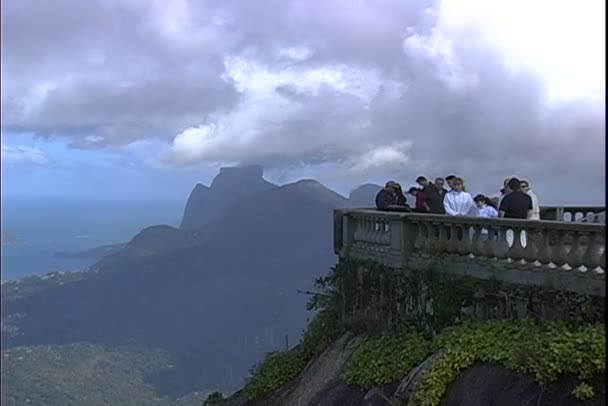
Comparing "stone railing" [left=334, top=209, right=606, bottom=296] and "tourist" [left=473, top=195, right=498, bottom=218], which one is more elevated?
"tourist" [left=473, top=195, right=498, bottom=218]

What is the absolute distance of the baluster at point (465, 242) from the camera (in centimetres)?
1184

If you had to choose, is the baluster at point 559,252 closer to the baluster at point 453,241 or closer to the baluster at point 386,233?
the baluster at point 453,241

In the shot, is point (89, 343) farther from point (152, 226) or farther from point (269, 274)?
point (152, 226)

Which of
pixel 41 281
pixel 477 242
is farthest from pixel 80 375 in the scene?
pixel 41 281

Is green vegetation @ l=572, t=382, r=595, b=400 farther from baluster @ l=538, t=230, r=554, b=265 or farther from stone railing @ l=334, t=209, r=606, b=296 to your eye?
baluster @ l=538, t=230, r=554, b=265

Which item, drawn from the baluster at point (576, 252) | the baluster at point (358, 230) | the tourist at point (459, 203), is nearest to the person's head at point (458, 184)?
the tourist at point (459, 203)

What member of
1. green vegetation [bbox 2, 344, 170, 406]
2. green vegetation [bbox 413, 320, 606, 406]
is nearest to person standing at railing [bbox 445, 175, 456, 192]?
green vegetation [bbox 413, 320, 606, 406]

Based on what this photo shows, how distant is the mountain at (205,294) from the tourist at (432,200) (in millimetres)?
68816

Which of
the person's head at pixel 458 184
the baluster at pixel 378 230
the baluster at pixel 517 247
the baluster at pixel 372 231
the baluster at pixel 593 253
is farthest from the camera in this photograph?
the baluster at pixel 372 231

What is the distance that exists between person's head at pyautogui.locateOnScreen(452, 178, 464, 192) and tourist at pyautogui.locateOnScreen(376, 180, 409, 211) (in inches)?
70.1

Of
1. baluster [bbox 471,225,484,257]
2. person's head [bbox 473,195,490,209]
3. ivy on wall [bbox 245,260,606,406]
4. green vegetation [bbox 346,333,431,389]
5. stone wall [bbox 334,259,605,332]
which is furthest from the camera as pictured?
person's head [bbox 473,195,490,209]

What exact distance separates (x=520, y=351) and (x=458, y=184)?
15.5 feet

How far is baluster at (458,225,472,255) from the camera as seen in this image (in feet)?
38.9

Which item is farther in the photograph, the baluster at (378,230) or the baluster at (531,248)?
the baluster at (378,230)
